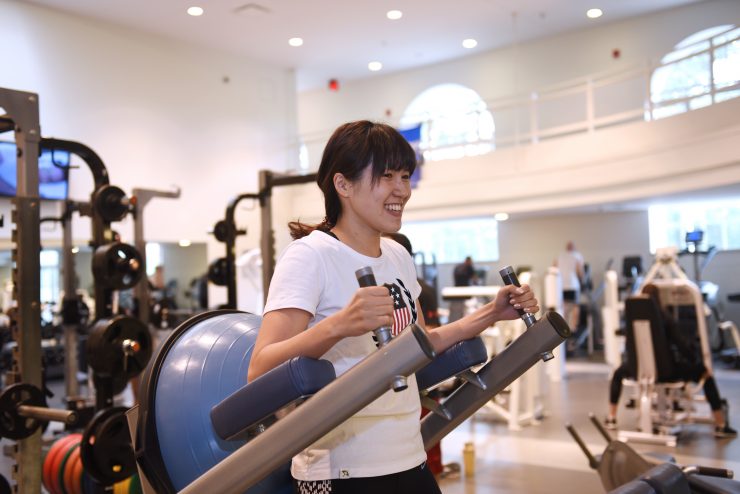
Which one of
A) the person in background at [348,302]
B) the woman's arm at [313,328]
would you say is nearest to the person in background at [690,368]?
the person in background at [348,302]

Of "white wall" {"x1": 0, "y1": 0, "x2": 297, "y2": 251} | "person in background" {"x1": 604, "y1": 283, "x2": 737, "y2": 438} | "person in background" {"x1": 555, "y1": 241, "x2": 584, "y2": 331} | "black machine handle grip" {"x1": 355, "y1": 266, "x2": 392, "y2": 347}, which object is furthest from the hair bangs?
"person in background" {"x1": 555, "y1": 241, "x2": 584, "y2": 331}

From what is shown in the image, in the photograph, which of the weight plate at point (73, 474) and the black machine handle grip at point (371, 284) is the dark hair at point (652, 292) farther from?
the black machine handle grip at point (371, 284)

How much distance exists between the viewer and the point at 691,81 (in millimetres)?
11234

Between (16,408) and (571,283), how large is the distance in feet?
28.8

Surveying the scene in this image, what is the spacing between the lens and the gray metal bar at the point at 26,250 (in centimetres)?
334

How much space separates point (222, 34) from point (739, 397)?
29.7 ft

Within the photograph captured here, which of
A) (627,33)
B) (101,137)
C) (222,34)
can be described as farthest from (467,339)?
(627,33)

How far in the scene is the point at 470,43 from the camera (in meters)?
12.9

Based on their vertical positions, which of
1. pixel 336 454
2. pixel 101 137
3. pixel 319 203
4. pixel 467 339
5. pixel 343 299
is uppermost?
pixel 101 137

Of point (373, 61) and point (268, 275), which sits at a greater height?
point (373, 61)

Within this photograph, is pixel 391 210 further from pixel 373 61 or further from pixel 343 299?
pixel 373 61

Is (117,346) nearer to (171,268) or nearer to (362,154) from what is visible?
(362,154)

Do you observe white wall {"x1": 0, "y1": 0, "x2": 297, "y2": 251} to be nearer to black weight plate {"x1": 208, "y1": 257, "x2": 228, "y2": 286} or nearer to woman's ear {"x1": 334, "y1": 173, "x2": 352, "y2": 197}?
black weight plate {"x1": 208, "y1": 257, "x2": 228, "y2": 286}

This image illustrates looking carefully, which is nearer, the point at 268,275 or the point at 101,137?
the point at 268,275
